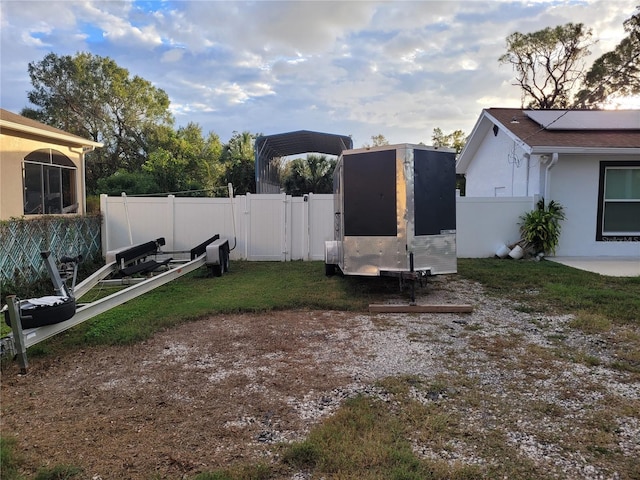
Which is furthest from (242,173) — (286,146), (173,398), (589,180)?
(173,398)

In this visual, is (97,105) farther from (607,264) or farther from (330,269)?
(607,264)

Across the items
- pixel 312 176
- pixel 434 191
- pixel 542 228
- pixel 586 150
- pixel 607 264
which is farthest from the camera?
pixel 312 176

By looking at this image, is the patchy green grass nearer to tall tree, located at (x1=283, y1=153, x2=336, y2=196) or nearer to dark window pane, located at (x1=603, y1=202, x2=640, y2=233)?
dark window pane, located at (x1=603, y1=202, x2=640, y2=233)

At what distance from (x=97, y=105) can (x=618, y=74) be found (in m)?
35.3

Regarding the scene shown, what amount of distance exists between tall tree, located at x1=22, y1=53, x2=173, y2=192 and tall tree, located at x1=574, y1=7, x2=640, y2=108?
104 ft

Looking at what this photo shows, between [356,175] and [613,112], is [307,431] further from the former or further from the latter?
[613,112]

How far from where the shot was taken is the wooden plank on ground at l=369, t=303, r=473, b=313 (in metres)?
6.30

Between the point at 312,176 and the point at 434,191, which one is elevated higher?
the point at 312,176

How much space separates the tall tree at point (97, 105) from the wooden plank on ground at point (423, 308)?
30972mm

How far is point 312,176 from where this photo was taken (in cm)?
2183

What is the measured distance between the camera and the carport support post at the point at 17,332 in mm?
3740

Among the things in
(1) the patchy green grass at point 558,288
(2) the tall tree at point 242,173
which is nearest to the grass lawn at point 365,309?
(1) the patchy green grass at point 558,288

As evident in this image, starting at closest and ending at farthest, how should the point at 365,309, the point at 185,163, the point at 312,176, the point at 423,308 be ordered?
the point at 423,308, the point at 365,309, the point at 312,176, the point at 185,163

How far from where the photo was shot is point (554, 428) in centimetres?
300
